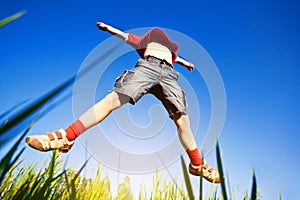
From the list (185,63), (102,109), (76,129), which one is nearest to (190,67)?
(185,63)

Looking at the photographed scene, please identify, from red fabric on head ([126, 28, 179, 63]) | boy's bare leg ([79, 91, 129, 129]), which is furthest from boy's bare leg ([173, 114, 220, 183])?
red fabric on head ([126, 28, 179, 63])

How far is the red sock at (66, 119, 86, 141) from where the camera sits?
171 centimetres

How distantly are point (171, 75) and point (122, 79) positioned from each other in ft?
1.51

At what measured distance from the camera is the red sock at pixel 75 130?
1.71m

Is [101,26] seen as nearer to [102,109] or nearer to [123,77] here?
[123,77]

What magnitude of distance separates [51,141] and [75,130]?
17 cm

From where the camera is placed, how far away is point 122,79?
6.79 ft

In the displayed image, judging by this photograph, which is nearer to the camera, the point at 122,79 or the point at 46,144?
the point at 46,144

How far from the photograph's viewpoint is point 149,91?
7.32 ft

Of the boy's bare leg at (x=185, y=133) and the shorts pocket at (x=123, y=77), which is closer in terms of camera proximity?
the shorts pocket at (x=123, y=77)

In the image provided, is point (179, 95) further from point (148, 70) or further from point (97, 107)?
point (97, 107)

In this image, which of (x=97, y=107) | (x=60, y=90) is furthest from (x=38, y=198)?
(x=97, y=107)

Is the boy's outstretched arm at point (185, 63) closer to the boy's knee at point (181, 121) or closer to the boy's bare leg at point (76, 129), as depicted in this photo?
the boy's knee at point (181, 121)

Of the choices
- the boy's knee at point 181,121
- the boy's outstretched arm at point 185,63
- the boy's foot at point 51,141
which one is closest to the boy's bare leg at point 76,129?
the boy's foot at point 51,141
